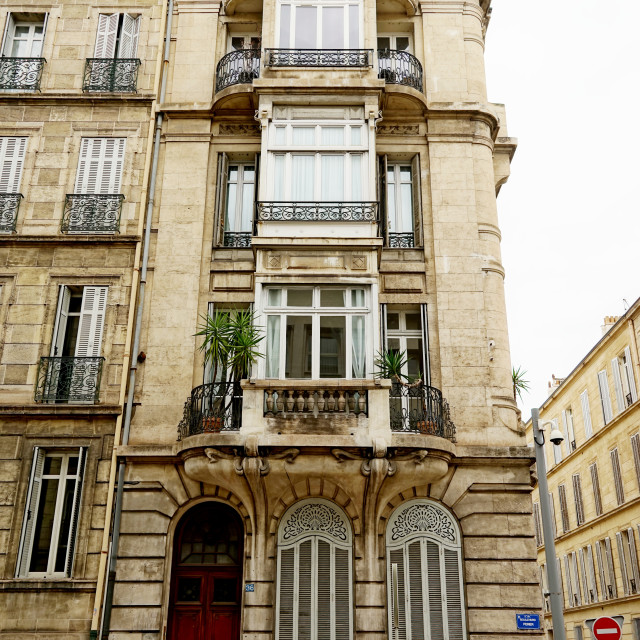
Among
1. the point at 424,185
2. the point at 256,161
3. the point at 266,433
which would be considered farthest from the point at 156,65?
the point at 266,433

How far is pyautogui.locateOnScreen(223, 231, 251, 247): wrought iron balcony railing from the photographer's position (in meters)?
16.9

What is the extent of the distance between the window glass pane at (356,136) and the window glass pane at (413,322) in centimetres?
400

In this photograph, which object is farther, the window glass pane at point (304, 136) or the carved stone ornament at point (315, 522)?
the window glass pane at point (304, 136)

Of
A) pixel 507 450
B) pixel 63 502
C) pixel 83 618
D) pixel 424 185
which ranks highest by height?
pixel 424 185

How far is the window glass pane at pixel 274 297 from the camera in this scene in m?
15.4

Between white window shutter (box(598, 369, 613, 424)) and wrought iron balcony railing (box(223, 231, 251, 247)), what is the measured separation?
19.1 metres

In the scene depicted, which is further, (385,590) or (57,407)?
(57,407)

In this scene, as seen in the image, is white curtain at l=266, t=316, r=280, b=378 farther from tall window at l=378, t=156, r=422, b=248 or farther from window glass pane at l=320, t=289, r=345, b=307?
tall window at l=378, t=156, r=422, b=248

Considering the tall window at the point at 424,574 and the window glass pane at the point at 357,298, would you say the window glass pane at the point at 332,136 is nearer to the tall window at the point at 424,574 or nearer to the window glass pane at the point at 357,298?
the window glass pane at the point at 357,298

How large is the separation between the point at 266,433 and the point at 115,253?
5.63 m

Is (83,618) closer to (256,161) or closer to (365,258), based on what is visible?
(365,258)

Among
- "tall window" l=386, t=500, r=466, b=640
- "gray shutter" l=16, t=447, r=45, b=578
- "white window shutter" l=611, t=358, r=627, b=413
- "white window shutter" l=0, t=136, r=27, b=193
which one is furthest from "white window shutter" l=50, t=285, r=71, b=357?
"white window shutter" l=611, t=358, r=627, b=413

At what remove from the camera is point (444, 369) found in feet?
50.6

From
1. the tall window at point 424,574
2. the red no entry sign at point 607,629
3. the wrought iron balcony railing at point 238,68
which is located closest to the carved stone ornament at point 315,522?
the tall window at point 424,574
